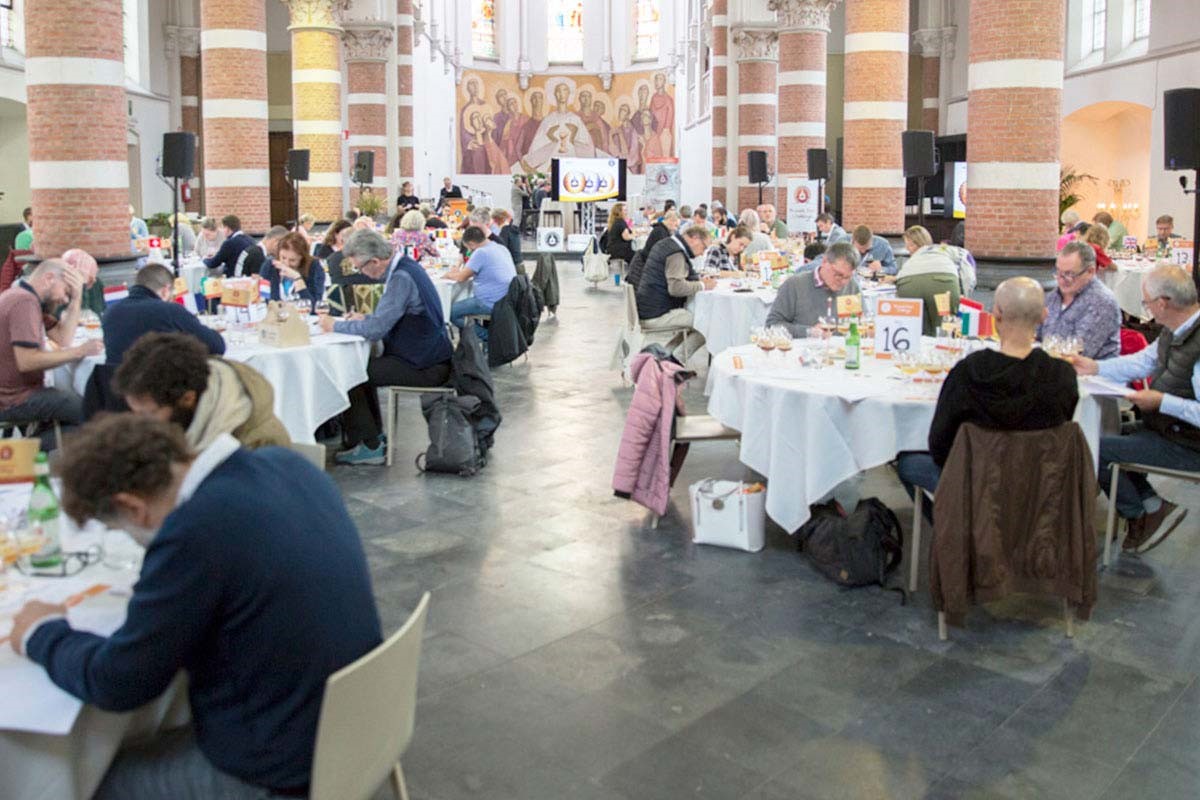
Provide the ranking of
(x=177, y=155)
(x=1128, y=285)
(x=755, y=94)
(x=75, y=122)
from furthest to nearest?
(x=755, y=94) < (x=1128, y=285) < (x=177, y=155) < (x=75, y=122)

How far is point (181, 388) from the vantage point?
9.58 feet

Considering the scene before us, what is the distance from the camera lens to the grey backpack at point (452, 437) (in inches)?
293

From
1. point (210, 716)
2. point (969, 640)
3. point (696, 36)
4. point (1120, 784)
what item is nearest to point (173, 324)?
point (210, 716)

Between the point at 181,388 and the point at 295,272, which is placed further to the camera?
the point at 295,272

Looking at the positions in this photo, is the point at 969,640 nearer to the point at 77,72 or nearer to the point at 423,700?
the point at 423,700

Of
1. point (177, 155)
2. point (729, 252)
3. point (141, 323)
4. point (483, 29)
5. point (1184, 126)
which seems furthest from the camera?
point (483, 29)

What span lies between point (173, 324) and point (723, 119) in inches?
807

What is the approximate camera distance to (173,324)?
18.3 ft

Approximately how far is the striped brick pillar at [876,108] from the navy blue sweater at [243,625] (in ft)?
45.3

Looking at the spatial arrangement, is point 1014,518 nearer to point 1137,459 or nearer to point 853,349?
point 1137,459

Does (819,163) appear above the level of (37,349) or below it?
above

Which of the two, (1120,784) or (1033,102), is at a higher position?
(1033,102)

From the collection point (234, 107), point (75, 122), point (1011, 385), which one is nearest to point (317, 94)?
point (234, 107)

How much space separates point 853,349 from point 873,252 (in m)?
6.42
